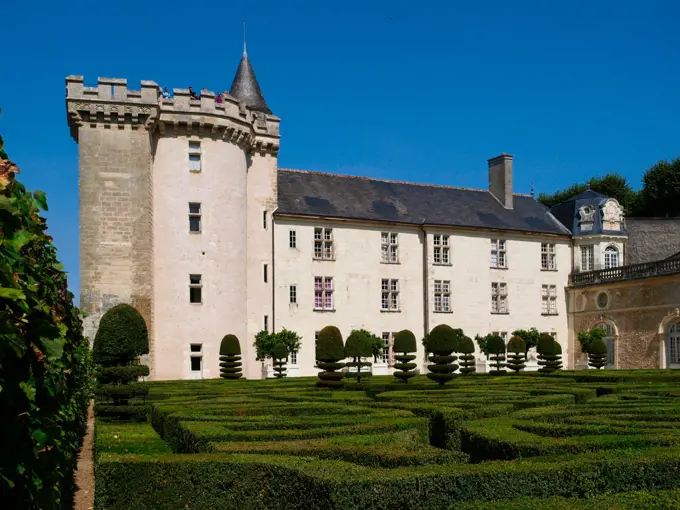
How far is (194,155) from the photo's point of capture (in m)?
34.0

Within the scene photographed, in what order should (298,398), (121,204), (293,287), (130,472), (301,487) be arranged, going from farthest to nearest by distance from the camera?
1. (293,287)
2. (121,204)
3. (298,398)
4. (130,472)
5. (301,487)

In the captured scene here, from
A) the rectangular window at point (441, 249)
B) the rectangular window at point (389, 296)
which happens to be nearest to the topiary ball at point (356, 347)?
the rectangular window at point (389, 296)

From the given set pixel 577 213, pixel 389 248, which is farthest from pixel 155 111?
pixel 577 213

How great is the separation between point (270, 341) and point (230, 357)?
2934 millimetres

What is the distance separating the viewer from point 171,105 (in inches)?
1305

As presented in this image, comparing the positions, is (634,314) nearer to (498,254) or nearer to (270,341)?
(498,254)

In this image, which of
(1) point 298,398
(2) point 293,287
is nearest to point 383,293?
(2) point 293,287

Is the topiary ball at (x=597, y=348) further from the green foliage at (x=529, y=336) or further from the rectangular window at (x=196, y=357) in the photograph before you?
the rectangular window at (x=196, y=357)

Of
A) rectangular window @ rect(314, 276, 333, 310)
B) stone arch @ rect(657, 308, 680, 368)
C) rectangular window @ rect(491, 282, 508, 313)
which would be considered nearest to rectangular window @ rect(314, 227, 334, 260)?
rectangular window @ rect(314, 276, 333, 310)

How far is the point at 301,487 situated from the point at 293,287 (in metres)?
30.2

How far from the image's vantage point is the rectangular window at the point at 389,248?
39.4 meters

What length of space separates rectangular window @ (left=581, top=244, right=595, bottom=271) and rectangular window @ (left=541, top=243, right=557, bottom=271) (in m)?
1.63

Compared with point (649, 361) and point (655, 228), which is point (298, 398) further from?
point (655, 228)

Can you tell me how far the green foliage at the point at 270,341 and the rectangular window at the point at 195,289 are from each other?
3294 millimetres
